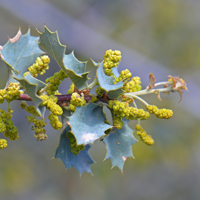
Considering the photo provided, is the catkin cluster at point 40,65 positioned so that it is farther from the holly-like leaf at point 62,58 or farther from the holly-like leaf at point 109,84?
the holly-like leaf at point 109,84

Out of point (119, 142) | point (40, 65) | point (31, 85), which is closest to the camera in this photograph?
point (31, 85)

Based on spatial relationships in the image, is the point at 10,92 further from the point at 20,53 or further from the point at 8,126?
the point at 20,53

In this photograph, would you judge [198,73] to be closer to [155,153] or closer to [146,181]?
[155,153]

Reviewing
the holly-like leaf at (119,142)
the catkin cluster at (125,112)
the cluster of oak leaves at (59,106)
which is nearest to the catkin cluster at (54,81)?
the cluster of oak leaves at (59,106)

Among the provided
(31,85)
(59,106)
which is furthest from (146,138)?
(31,85)

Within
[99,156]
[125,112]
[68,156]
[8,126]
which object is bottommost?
[99,156]

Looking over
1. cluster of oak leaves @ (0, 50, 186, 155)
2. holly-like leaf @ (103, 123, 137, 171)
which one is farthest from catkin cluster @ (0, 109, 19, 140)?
holly-like leaf @ (103, 123, 137, 171)

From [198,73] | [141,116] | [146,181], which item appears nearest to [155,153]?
[146,181]

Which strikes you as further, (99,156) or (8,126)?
(99,156)
